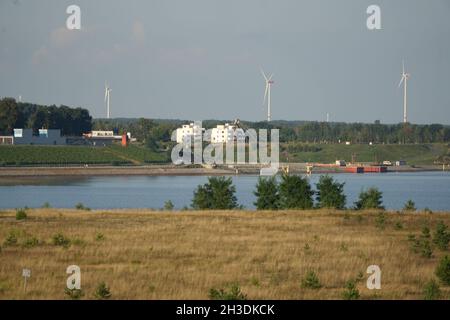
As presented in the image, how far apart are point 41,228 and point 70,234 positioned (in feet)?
10.7

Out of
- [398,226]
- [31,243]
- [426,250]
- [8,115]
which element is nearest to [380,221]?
[398,226]

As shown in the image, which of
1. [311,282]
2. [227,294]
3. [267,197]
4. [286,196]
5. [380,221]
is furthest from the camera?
[286,196]

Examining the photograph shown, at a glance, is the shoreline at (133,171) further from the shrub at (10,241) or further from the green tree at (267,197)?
the shrub at (10,241)

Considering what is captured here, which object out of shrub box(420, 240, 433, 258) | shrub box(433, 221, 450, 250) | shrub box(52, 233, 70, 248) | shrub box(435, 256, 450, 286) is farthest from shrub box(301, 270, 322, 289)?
shrub box(52, 233, 70, 248)

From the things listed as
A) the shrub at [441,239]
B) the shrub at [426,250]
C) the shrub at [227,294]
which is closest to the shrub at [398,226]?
the shrub at [441,239]

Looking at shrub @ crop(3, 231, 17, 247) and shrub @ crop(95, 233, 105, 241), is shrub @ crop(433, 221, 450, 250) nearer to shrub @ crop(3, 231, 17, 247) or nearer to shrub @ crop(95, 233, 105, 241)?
shrub @ crop(95, 233, 105, 241)

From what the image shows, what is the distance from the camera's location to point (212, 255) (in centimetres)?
3316

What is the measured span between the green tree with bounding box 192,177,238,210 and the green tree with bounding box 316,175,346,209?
5308mm

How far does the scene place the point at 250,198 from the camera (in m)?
102

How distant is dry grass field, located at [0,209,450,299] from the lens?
2660 cm

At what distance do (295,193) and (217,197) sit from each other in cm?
501

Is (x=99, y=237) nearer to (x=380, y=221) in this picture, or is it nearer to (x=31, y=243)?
(x=31, y=243)

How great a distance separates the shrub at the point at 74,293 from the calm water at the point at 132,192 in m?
58.1
